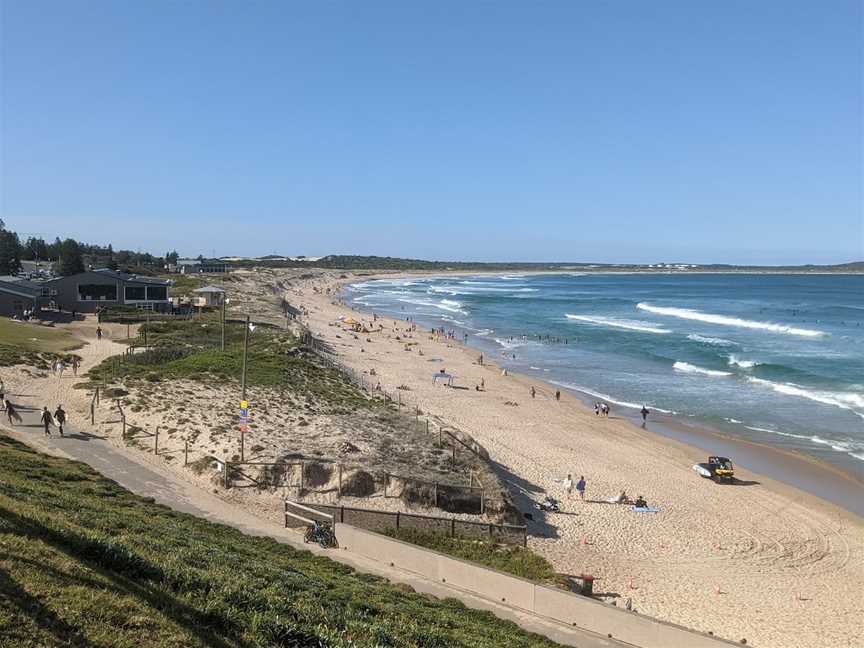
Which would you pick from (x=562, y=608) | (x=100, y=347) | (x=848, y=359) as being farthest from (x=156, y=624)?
(x=848, y=359)

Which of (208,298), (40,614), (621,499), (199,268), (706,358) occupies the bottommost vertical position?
(621,499)

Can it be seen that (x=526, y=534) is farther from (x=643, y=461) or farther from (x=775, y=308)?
(x=775, y=308)

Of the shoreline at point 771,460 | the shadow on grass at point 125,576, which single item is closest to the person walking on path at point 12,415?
the shadow on grass at point 125,576

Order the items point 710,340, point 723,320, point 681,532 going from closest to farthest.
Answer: point 681,532, point 710,340, point 723,320

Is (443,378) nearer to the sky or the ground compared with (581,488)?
nearer to the sky

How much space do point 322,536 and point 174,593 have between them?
713cm

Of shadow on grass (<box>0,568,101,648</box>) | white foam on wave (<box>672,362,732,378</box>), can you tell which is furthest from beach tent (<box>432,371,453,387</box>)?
shadow on grass (<box>0,568,101,648</box>)

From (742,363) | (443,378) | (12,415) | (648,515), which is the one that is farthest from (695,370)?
(12,415)

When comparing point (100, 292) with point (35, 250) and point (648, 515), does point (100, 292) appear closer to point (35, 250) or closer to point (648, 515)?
point (648, 515)

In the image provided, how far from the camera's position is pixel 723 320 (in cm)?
7988

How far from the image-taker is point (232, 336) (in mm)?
40312

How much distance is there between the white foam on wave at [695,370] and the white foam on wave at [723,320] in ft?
81.8

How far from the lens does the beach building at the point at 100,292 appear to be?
50.3m

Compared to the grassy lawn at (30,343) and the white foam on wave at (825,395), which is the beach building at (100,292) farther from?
the white foam on wave at (825,395)
